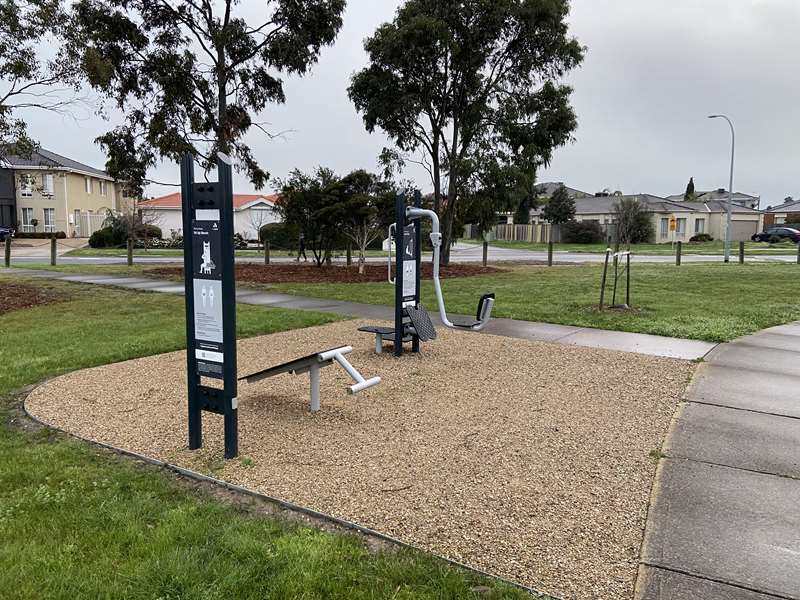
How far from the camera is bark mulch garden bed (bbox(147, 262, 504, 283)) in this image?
1680 centimetres

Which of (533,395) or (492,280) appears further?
(492,280)

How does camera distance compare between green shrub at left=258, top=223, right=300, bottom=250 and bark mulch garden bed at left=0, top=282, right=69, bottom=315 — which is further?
green shrub at left=258, top=223, right=300, bottom=250

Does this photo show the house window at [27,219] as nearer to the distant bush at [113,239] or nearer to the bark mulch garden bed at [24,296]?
the distant bush at [113,239]

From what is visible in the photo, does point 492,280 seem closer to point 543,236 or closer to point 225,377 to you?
point 225,377

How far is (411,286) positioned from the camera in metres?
7.26

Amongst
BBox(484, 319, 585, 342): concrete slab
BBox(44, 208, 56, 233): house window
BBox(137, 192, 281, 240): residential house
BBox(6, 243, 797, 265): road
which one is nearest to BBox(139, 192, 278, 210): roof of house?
BBox(137, 192, 281, 240): residential house

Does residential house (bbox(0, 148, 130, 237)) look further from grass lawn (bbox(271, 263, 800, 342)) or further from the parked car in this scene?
the parked car

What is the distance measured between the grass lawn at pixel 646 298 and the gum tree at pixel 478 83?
4134mm

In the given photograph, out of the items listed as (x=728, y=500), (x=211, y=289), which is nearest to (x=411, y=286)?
(x=211, y=289)

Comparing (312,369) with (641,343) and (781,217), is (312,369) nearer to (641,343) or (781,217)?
(641,343)

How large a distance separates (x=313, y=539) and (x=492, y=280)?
1472 centimetres

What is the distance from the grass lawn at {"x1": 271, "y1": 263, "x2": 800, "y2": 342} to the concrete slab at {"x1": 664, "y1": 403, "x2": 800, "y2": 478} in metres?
3.67

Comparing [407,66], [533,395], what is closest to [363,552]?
[533,395]

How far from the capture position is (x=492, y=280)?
17250 millimetres
